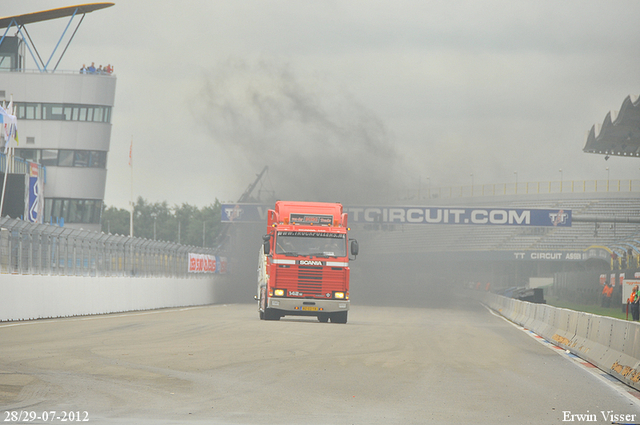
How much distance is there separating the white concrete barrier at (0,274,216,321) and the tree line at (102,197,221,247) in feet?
382

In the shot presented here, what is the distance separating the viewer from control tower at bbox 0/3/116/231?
63.9 metres

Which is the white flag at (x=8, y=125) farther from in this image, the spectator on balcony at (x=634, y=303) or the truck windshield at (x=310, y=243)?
the spectator on balcony at (x=634, y=303)

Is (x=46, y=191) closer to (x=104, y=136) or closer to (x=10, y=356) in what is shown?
(x=104, y=136)

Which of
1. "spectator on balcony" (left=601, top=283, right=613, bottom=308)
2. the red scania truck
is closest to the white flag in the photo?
the red scania truck

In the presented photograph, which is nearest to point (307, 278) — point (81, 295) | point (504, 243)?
point (81, 295)

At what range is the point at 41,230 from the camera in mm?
24891

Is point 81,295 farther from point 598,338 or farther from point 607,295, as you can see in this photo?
point 607,295

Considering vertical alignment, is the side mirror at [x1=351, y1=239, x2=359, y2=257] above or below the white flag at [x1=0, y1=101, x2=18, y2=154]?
below

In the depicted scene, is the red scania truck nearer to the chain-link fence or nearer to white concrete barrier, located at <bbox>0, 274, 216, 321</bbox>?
white concrete barrier, located at <bbox>0, 274, 216, 321</bbox>

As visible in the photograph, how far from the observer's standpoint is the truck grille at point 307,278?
953 inches

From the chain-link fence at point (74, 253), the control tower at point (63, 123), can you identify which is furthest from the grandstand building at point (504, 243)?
the chain-link fence at point (74, 253)

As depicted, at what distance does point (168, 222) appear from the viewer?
536 ft

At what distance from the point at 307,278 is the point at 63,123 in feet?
151

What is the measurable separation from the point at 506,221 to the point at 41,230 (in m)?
46.5
